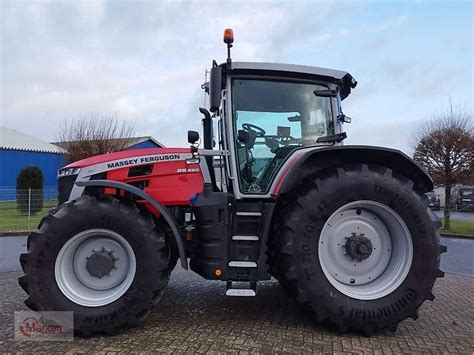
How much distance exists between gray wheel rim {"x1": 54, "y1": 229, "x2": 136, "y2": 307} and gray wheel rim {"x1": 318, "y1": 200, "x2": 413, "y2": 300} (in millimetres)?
1819

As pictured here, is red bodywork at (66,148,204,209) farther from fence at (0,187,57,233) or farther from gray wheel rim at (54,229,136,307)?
fence at (0,187,57,233)

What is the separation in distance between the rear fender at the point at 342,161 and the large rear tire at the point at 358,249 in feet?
0.46

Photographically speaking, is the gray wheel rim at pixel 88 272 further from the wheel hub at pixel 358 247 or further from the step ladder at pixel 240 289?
the wheel hub at pixel 358 247

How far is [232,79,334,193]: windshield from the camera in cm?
448

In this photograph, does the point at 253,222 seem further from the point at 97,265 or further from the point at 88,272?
the point at 88,272

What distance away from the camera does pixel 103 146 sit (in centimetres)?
2189

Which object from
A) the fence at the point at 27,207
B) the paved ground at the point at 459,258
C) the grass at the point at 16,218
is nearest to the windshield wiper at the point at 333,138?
the paved ground at the point at 459,258

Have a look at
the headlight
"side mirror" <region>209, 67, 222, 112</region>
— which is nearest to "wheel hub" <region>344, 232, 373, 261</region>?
"side mirror" <region>209, 67, 222, 112</region>

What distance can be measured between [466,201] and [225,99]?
26185mm

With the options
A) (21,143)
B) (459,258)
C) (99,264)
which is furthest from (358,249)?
(21,143)

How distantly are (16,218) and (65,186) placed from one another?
43.7ft

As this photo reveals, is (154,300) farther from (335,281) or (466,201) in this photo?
(466,201)

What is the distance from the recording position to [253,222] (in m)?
4.28

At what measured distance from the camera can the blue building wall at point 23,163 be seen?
2936 centimetres
